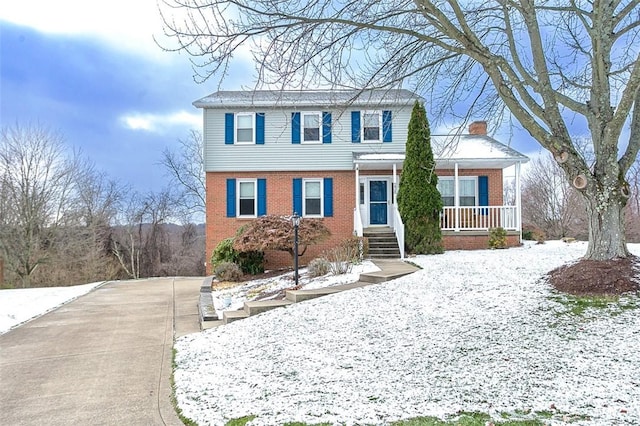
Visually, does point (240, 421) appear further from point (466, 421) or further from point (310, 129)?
point (310, 129)

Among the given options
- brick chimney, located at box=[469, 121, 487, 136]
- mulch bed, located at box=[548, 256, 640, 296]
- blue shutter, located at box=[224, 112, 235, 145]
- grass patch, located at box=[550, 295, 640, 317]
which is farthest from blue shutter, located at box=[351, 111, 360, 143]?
grass patch, located at box=[550, 295, 640, 317]

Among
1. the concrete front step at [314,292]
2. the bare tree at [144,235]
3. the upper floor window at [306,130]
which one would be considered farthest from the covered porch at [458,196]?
the bare tree at [144,235]

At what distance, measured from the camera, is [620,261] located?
750cm

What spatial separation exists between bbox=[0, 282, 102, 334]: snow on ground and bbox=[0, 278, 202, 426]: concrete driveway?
466 mm

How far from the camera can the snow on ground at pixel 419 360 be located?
4.16m

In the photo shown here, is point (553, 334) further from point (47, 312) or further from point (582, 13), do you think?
point (47, 312)

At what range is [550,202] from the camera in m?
31.3

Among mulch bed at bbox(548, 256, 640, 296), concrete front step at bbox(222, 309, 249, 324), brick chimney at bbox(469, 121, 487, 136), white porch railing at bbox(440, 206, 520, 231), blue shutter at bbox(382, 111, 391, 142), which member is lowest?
concrete front step at bbox(222, 309, 249, 324)

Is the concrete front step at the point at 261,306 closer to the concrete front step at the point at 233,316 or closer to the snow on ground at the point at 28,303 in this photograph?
the concrete front step at the point at 233,316

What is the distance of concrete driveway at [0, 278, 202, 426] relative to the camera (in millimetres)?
4809

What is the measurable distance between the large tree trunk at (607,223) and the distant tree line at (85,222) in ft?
79.3

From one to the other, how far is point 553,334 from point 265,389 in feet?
11.3

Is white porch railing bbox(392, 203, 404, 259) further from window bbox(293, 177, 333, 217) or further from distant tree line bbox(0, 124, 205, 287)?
distant tree line bbox(0, 124, 205, 287)

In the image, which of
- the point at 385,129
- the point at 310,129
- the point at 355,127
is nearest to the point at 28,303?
the point at 310,129
